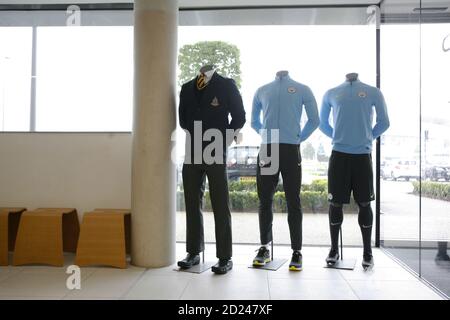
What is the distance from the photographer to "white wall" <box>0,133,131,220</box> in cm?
357

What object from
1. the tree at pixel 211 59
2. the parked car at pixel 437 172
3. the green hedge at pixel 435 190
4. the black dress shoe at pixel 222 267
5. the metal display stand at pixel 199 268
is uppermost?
the tree at pixel 211 59

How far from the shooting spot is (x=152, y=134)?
3037 millimetres

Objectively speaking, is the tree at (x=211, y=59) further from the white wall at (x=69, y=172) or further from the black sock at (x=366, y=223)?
the black sock at (x=366, y=223)

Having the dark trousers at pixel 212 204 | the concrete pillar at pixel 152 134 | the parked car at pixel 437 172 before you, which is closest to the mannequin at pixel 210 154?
the dark trousers at pixel 212 204

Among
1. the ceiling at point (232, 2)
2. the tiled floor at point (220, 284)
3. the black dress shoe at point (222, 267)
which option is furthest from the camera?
the ceiling at point (232, 2)

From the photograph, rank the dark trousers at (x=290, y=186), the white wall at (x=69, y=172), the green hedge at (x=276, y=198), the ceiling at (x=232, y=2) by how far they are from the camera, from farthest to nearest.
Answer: the green hedge at (x=276, y=198) → the ceiling at (x=232, y=2) → the white wall at (x=69, y=172) → the dark trousers at (x=290, y=186)

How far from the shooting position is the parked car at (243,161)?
3.86 metres

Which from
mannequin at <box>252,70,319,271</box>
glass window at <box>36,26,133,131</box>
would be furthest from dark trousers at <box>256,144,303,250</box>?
glass window at <box>36,26,133,131</box>

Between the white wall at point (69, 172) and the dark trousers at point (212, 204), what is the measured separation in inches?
32.8

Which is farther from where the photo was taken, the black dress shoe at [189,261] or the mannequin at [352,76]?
the mannequin at [352,76]

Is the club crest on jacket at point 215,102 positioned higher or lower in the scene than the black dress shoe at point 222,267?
higher

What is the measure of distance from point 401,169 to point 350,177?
54 centimetres
